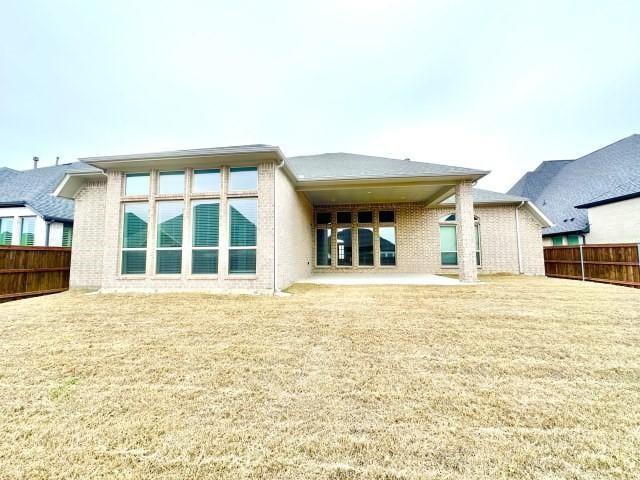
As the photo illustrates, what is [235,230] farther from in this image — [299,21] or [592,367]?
[299,21]

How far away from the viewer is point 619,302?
566 centimetres

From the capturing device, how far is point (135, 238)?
762 centimetres

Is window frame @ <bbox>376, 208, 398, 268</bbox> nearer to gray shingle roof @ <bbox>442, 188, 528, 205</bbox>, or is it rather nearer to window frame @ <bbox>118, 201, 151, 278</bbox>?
gray shingle roof @ <bbox>442, 188, 528, 205</bbox>

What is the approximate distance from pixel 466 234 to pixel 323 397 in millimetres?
8029

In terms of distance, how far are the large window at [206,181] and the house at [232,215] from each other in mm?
30

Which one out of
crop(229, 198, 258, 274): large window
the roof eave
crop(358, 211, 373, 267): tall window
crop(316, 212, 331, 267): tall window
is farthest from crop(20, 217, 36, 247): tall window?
crop(358, 211, 373, 267): tall window

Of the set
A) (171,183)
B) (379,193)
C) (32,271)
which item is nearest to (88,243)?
(32,271)

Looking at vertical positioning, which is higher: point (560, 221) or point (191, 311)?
point (560, 221)

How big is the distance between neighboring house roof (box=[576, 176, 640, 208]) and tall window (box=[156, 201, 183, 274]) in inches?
666

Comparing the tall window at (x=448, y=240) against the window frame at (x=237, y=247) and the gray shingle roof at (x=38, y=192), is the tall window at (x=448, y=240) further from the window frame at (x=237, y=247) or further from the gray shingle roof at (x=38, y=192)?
the gray shingle roof at (x=38, y=192)

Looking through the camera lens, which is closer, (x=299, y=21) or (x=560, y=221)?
(x=299, y=21)

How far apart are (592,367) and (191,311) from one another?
19.3 feet

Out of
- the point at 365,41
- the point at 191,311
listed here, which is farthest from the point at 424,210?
the point at 191,311

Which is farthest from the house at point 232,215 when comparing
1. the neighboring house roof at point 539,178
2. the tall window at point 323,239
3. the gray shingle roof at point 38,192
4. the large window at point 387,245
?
the neighboring house roof at point 539,178
